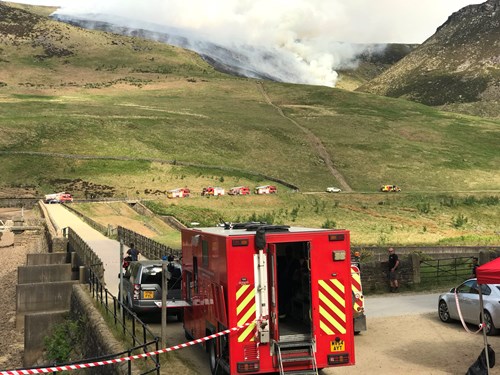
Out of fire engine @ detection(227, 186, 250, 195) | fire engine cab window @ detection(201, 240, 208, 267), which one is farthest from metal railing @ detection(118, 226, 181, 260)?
fire engine @ detection(227, 186, 250, 195)

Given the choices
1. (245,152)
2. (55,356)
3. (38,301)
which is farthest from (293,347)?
(245,152)

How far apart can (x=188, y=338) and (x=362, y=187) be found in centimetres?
7839

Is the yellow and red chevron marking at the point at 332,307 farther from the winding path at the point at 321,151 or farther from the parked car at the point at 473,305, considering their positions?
the winding path at the point at 321,151

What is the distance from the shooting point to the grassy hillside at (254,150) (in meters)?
72.5

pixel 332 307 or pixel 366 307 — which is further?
pixel 366 307

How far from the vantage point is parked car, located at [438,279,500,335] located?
1658 cm

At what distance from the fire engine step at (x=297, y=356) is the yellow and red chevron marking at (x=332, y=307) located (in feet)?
1.63

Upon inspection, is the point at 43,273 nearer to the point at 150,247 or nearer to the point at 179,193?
the point at 150,247

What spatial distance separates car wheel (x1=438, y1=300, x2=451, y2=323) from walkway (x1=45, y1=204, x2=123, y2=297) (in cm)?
1222

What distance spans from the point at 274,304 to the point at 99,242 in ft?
102

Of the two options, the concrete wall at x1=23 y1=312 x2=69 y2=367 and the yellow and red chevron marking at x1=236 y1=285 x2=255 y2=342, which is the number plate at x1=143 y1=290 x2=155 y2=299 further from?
the yellow and red chevron marking at x1=236 y1=285 x2=255 y2=342

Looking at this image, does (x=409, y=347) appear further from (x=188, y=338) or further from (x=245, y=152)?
(x=245, y=152)

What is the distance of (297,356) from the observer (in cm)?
1198

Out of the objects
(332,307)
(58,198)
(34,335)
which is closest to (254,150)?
(58,198)
